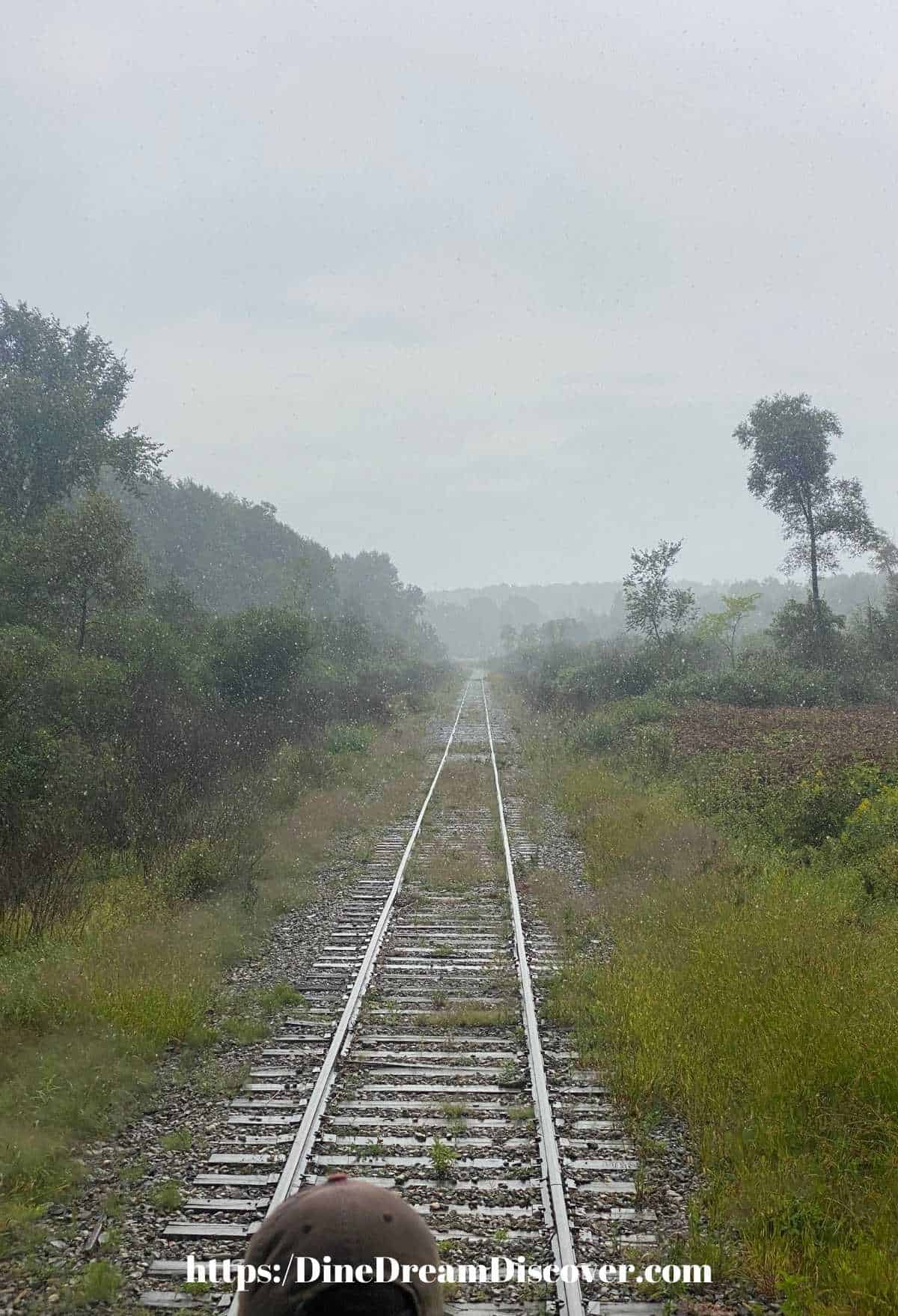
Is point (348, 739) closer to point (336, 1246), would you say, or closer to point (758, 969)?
point (758, 969)

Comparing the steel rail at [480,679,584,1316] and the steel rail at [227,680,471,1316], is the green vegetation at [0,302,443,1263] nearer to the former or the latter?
the steel rail at [227,680,471,1316]

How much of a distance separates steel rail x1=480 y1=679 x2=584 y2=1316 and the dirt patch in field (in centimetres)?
855

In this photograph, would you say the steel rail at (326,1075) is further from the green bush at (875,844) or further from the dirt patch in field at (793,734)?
the dirt patch in field at (793,734)

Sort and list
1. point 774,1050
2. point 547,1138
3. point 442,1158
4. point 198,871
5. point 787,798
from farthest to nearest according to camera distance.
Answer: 1. point 787,798
2. point 198,871
3. point 774,1050
4. point 547,1138
5. point 442,1158

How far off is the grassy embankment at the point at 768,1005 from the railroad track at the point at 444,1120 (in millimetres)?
418

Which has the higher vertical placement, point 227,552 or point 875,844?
point 227,552

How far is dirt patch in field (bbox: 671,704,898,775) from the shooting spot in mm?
15555

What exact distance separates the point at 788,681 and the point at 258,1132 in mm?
26775

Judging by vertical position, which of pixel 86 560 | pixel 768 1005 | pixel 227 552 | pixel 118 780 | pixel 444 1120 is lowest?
pixel 444 1120

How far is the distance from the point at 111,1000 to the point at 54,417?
84.2ft

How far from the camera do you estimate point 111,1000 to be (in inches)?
266

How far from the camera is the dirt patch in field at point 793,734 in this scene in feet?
51.0

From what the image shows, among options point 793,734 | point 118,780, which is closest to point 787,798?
point 793,734

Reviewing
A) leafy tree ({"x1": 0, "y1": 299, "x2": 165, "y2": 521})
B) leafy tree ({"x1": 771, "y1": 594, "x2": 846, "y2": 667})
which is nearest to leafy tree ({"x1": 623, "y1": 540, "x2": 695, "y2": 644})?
leafy tree ({"x1": 771, "y1": 594, "x2": 846, "y2": 667})
